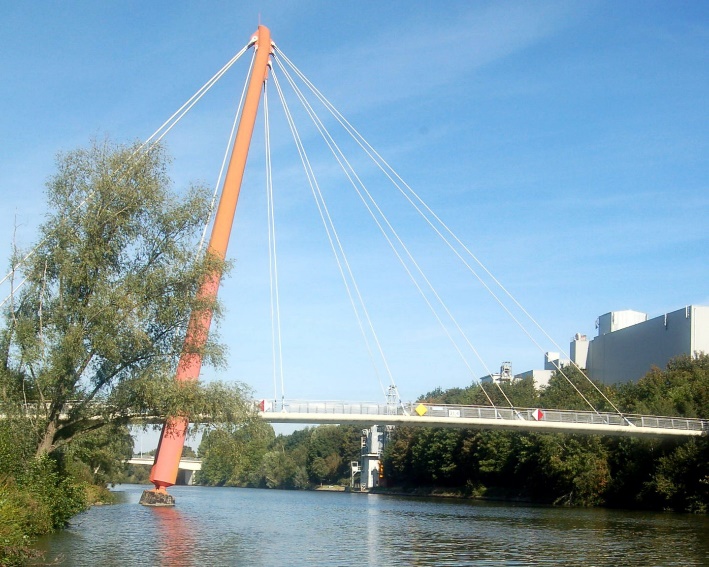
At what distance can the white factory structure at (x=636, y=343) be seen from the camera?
79.8 metres

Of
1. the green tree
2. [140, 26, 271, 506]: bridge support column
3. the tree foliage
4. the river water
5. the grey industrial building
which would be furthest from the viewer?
the grey industrial building

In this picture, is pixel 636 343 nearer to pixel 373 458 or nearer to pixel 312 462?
pixel 373 458

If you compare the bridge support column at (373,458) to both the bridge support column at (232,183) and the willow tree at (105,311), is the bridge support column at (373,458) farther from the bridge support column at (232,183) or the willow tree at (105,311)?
the willow tree at (105,311)

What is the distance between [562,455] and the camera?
233 feet

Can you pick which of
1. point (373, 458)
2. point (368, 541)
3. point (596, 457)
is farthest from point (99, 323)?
point (373, 458)

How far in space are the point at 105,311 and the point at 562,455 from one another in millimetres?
51463

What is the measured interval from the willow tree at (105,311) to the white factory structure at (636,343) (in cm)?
5928

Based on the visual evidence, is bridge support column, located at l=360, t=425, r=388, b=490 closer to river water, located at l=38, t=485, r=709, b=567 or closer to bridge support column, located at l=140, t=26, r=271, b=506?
river water, located at l=38, t=485, r=709, b=567

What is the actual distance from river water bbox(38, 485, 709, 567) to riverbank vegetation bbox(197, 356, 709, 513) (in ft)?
10.9

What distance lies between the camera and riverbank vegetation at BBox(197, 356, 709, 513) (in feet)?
193

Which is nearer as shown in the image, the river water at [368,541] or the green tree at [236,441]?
the river water at [368,541]

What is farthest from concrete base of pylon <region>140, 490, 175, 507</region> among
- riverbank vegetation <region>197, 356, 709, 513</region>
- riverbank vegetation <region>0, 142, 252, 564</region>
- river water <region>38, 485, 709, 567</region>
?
riverbank vegetation <region>0, 142, 252, 564</region>

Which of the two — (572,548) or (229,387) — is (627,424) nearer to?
(572,548)

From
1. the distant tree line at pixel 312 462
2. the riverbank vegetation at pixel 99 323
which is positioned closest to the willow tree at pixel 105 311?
the riverbank vegetation at pixel 99 323
